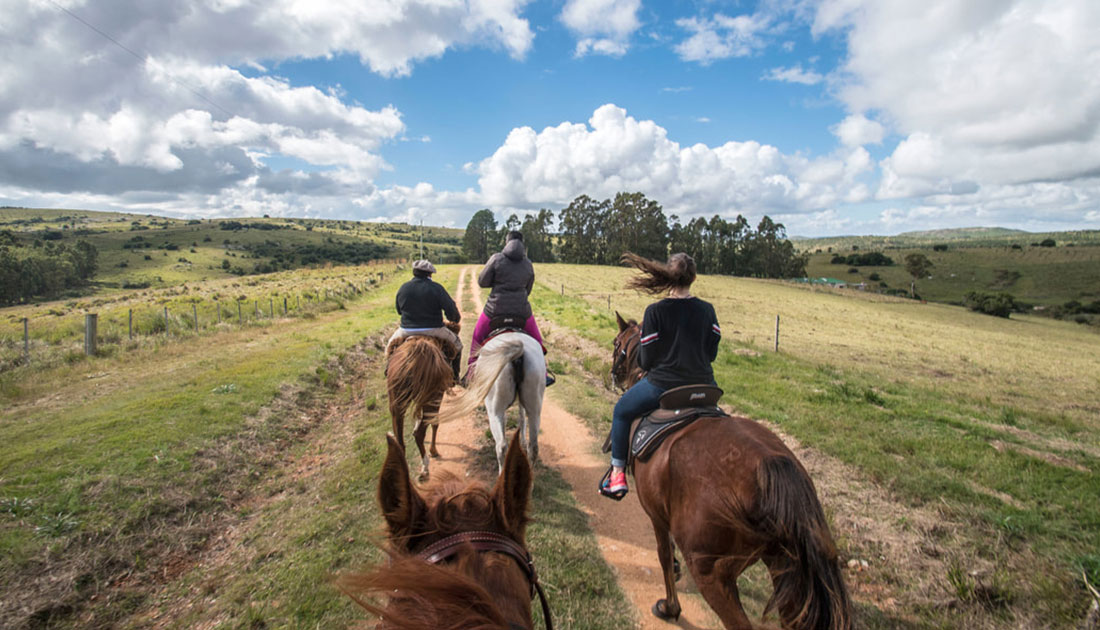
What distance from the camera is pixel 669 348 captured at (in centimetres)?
398

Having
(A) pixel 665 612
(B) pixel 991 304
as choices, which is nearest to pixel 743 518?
(A) pixel 665 612

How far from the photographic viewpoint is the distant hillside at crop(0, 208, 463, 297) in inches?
2714

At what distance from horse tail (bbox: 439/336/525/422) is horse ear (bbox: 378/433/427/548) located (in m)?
2.91

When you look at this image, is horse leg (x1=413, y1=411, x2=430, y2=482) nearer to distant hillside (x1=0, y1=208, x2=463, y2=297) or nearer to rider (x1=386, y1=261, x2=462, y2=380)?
rider (x1=386, y1=261, x2=462, y2=380)

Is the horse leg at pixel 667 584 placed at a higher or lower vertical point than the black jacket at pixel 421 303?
lower

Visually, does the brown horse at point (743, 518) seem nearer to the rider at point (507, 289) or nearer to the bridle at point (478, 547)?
the bridle at point (478, 547)

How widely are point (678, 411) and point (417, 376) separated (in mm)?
3878

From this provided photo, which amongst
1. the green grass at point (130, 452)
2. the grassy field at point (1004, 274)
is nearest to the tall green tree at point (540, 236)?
the grassy field at point (1004, 274)

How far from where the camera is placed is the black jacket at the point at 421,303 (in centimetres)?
709

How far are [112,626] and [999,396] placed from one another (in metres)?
21.7

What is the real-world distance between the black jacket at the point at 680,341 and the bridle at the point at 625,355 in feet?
5.93

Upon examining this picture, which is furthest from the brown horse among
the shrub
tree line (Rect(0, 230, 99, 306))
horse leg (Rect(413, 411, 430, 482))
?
the shrub

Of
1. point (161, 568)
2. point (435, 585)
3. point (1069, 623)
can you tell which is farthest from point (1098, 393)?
point (161, 568)

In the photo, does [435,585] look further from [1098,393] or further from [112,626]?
[1098,393]
